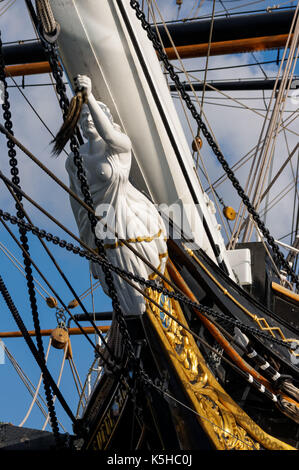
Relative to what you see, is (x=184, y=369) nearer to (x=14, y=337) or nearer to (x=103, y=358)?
(x=103, y=358)

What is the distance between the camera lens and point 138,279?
387 centimetres

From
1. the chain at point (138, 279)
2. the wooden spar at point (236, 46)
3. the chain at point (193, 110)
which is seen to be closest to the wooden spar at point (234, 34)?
the wooden spar at point (236, 46)

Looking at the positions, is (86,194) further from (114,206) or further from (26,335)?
(26,335)

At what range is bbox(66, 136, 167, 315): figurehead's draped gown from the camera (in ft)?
12.9

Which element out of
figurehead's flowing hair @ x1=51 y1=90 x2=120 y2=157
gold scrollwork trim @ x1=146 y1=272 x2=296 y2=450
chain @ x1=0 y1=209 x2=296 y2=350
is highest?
figurehead's flowing hair @ x1=51 y1=90 x2=120 y2=157

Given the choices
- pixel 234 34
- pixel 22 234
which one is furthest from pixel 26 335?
pixel 234 34

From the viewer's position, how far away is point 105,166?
3918 mm

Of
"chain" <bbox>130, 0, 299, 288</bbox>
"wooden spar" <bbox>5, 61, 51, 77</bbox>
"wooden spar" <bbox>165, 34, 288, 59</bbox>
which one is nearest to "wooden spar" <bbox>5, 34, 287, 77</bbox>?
"wooden spar" <bbox>165, 34, 288, 59</bbox>

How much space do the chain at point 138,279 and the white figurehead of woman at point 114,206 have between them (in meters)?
0.11

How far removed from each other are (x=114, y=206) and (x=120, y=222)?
0.27 ft

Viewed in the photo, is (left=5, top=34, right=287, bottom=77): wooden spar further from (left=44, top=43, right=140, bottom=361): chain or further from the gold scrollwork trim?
the gold scrollwork trim

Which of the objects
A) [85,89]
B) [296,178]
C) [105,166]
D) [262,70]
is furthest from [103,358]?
[262,70]

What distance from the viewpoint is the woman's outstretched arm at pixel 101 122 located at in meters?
3.90

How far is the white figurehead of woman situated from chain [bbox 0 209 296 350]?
0.11 metres
